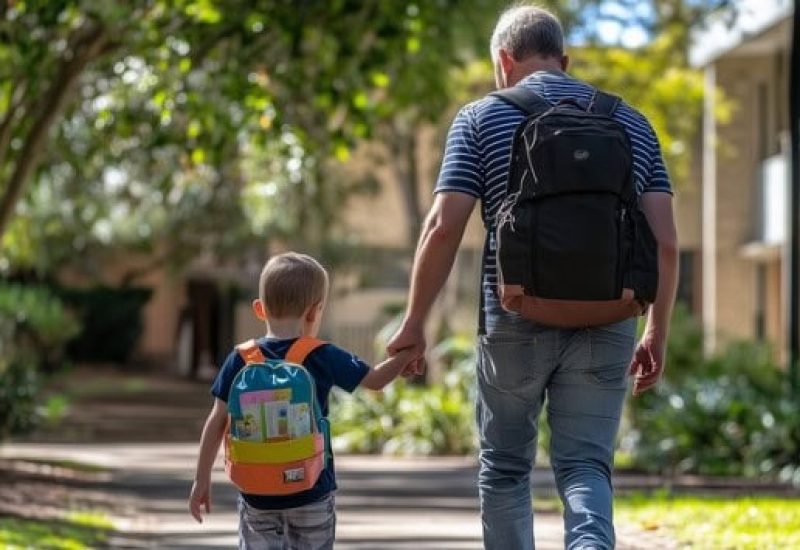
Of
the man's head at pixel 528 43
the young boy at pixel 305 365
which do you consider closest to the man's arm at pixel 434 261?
the young boy at pixel 305 365

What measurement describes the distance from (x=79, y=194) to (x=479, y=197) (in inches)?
739

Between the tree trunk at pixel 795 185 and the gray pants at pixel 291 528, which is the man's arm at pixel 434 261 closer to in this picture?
the gray pants at pixel 291 528

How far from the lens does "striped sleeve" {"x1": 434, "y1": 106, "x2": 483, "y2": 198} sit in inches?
251

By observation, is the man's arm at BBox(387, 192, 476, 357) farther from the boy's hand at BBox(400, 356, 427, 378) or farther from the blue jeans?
the blue jeans

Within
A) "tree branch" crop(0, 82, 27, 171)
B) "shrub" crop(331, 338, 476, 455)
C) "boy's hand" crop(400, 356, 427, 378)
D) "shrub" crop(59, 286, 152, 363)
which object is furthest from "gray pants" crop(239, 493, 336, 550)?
"shrub" crop(59, 286, 152, 363)

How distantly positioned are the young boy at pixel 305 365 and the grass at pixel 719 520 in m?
3.49

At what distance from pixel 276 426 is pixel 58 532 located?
17.0 ft

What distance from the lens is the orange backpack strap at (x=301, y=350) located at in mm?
6238

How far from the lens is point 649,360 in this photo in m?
6.57

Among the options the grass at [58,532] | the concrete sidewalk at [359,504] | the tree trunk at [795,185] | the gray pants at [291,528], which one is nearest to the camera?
the gray pants at [291,528]

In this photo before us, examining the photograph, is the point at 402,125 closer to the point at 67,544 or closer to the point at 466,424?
the point at 466,424

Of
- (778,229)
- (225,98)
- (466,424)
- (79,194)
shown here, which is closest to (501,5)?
(225,98)

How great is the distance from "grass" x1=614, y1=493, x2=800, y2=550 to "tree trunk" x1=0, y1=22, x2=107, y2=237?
529 centimetres

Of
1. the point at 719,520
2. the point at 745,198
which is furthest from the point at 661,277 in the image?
the point at 745,198
